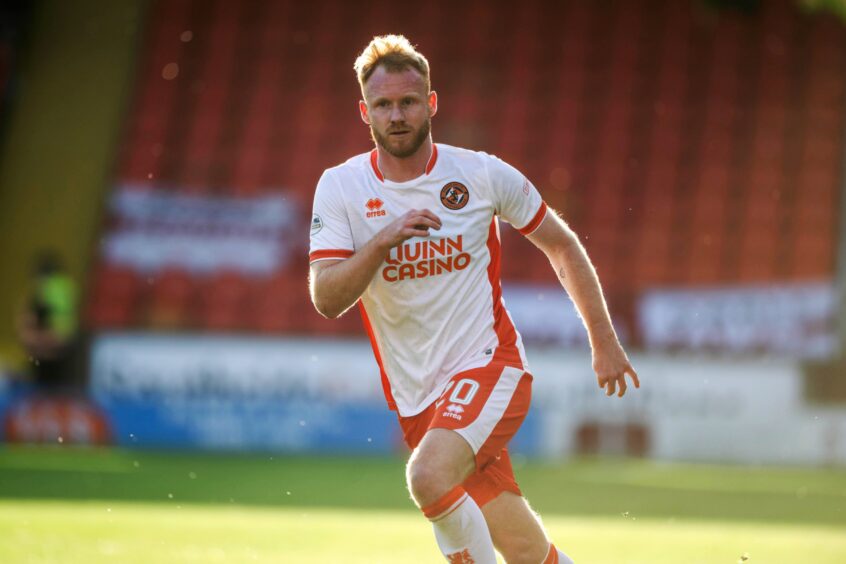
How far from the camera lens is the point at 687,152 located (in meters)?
20.0

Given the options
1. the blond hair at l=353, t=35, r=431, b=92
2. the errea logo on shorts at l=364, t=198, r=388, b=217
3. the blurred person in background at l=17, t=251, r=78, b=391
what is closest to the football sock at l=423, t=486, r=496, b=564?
the errea logo on shorts at l=364, t=198, r=388, b=217

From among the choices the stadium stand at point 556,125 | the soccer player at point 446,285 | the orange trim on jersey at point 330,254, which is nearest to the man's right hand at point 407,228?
the soccer player at point 446,285

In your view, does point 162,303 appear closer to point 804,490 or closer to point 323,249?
point 804,490

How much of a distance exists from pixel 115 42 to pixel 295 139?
3.39 m

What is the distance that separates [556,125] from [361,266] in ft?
52.0

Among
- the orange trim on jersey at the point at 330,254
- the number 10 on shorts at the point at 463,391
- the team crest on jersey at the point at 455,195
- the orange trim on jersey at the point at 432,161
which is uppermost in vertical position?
the orange trim on jersey at the point at 432,161

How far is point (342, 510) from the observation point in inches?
412

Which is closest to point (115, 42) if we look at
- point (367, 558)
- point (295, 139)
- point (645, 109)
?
point (295, 139)

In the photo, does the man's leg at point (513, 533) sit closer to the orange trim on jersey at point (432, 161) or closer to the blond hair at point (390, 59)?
the orange trim on jersey at point (432, 161)

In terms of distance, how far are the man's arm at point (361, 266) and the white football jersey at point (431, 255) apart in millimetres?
213

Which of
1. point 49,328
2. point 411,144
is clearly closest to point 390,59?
point 411,144

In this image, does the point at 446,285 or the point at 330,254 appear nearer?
the point at 330,254

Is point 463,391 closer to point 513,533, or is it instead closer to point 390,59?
point 513,533

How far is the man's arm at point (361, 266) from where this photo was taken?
475cm
